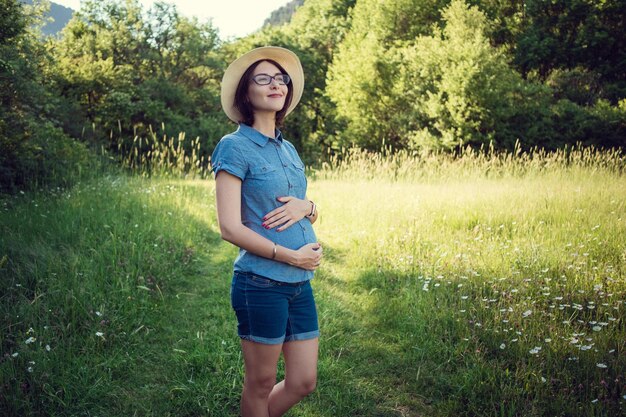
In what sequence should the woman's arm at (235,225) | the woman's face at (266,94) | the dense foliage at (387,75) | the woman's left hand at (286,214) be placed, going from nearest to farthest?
1. the woman's arm at (235,225)
2. the woman's left hand at (286,214)
3. the woman's face at (266,94)
4. the dense foliage at (387,75)

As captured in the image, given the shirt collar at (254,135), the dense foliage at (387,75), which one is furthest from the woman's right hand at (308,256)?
the dense foliage at (387,75)

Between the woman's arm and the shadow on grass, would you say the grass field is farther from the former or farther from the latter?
the woman's arm

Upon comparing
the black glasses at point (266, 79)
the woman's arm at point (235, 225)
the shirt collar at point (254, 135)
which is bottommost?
the woman's arm at point (235, 225)

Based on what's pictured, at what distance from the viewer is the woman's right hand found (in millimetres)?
2002

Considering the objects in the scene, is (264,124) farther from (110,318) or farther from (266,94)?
(110,318)

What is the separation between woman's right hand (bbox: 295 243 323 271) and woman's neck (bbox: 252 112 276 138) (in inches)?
23.7

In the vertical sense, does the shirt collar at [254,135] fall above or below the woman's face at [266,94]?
below

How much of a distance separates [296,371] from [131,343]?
192 cm

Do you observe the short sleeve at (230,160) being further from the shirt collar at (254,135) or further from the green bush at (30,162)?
the green bush at (30,162)

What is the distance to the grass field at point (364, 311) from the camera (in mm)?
2773

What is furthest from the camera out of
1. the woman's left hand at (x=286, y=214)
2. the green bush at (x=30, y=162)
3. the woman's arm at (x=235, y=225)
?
the green bush at (x=30, y=162)

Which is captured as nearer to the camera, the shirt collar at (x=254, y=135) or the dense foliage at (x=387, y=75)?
the shirt collar at (x=254, y=135)

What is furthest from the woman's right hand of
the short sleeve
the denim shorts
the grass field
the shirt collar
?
the grass field

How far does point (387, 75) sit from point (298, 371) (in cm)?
1917
